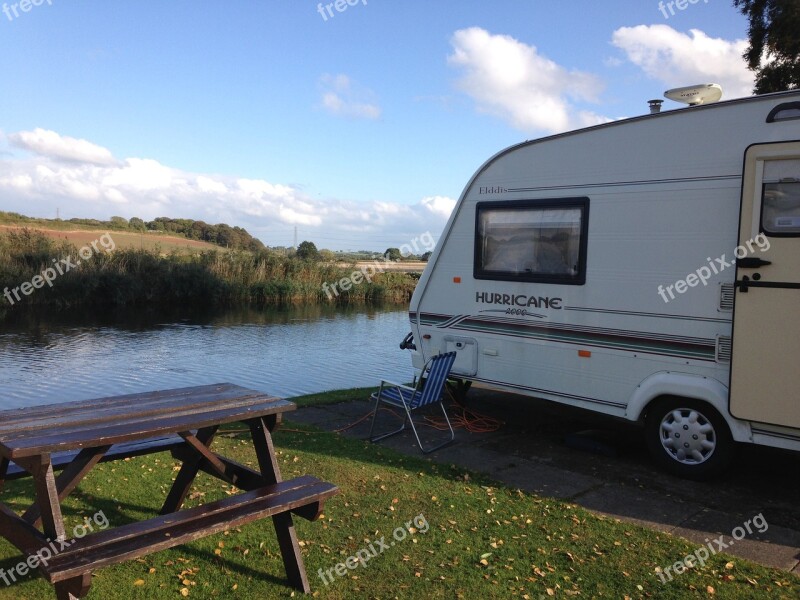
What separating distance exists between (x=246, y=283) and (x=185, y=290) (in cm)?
254

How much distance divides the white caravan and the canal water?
553cm

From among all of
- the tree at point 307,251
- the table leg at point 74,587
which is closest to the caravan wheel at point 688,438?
the table leg at point 74,587

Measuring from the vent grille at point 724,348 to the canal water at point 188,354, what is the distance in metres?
7.50

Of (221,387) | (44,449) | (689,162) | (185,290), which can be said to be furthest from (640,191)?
(185,290)

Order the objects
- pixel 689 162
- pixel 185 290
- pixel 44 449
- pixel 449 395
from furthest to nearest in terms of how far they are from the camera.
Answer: pixel 185 290 < pixel 449 395 < pixel 689 162 < pixel 44 449

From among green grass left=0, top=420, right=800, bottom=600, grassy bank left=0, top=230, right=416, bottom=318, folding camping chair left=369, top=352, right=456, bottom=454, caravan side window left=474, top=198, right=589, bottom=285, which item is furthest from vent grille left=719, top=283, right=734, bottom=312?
grassy bank left=0, top=230, right=416, bottom=318

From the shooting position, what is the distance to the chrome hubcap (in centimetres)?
549

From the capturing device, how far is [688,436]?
5.56 metres

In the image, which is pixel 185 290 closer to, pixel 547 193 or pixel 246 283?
pixel 246 283

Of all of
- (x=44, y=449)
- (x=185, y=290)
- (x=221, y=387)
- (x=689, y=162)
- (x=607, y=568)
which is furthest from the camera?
(x=185, y=290)

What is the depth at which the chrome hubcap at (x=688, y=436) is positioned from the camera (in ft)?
18.0

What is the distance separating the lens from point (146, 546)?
9.27ft

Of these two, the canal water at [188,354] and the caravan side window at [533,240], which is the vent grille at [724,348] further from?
the canal water at [188,354]

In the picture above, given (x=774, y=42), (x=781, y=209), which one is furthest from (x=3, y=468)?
(x=774, y=42)
